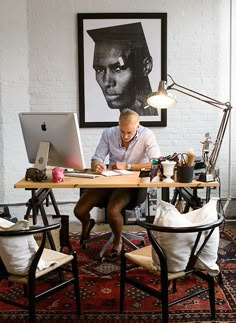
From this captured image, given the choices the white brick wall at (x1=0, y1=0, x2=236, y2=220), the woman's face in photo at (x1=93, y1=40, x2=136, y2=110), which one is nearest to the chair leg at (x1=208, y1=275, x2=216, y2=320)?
the white brick wall at (x1=0, y1=0, x2=236, y2=220)

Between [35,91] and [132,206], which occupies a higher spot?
[35,91]

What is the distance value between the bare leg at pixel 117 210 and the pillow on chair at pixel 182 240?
3.22 feet

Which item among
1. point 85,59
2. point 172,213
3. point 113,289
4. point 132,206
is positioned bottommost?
point 113,289

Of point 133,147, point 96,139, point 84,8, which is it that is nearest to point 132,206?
point 133,147

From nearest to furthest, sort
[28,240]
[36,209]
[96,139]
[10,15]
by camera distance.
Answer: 1. [28,240]
2. [36,209]
3. [10,15]
4. [96,139]

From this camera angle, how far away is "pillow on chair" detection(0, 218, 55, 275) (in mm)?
1907

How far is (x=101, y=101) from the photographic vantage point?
4.12 meters

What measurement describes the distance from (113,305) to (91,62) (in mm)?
2446

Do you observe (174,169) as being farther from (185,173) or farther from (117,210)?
(117,210)

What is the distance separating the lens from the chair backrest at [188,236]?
1.90 m

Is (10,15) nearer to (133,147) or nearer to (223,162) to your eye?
(133,147)

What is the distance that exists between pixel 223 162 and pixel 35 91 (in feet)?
6.59

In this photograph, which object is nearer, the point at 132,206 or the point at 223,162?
the point at 132,206

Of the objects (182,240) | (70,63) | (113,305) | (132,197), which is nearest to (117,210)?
(132,197)
